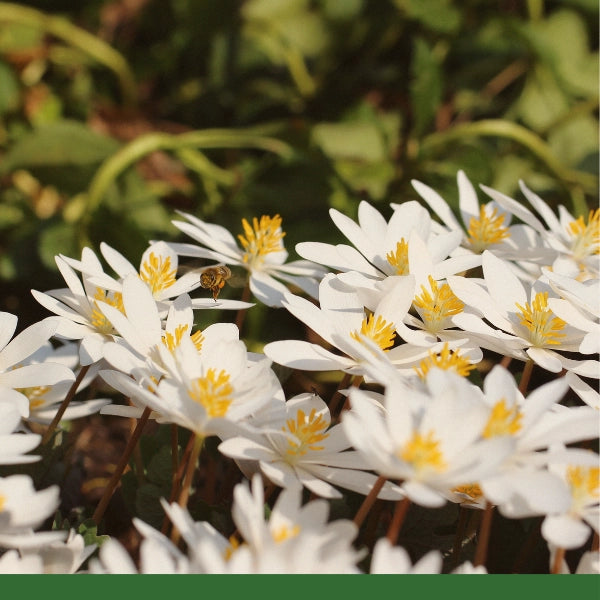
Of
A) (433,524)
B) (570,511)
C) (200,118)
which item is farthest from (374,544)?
(200,118)

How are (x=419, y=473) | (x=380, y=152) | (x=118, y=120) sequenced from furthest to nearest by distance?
(x=118, y=120) < (x=380, y=152) < (x=419, y=473)

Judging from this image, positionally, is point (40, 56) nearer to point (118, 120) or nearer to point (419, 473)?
point (118, 120)

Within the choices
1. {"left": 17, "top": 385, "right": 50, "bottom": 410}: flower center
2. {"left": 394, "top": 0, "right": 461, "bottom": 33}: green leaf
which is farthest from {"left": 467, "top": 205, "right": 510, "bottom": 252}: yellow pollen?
{"left": 394, "top": 0, "right": 461, "bottom": 33}: green leaf

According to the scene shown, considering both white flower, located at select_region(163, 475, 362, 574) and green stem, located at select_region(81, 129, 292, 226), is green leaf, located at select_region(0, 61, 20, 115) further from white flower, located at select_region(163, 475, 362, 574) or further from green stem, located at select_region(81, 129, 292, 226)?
white flower, located at select_region(163, 475, 362, 574)

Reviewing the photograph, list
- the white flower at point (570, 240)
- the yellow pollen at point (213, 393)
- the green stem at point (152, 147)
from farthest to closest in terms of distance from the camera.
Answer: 1. the green stem at point (152, 147)
2. the white flower at point (570, 240)
3. the yellow pollen at point (213, 393)

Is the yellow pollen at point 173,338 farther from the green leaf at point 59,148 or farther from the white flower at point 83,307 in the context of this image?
the green leaf at point 59,148

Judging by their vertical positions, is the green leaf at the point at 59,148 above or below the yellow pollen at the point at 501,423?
below

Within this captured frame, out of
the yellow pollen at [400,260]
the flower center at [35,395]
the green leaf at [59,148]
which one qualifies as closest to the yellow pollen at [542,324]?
the yellow pollen at [400,260]
